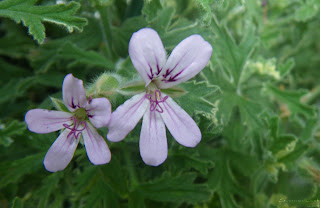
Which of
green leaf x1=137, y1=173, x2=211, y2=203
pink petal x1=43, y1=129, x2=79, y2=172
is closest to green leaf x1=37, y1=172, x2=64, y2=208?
pink petal x1=43, y1=129, x2=79, y2=172

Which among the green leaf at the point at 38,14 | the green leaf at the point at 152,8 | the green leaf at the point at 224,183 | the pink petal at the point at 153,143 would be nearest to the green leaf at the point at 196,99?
the pink petal at the point at 153,143

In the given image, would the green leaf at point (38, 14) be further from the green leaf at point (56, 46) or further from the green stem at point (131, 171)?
the green stem at point (131, 171)

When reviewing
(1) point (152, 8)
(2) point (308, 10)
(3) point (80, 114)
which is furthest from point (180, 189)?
(2) point (308, 10)

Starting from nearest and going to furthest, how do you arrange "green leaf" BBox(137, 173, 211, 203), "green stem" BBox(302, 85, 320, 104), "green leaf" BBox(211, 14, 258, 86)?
1. "green leaf" BBox(137, 173, 211, 203)
2. "green leaf" BBox(211, 14, 258, 86)
3. "green stem" BBox(302, 85, 320, 104)

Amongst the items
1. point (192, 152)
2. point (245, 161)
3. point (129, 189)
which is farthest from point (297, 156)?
point (129, 189)

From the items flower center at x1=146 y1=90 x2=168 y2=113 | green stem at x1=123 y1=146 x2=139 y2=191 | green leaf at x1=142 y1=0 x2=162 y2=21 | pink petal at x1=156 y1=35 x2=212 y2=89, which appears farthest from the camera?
green stem at x1=123 y1=146 x2=139 y2=191

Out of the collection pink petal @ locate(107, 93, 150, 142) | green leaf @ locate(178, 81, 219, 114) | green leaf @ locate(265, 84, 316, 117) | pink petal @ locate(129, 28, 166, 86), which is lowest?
green leaf @ locate(265, 84, 316, 117)

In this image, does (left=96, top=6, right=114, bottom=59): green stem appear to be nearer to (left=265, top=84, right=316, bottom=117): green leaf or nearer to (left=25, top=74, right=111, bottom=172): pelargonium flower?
(left=25, top=74, right=111, bottom=172): pelargonium flower

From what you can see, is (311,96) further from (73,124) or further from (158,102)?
(73,124)
